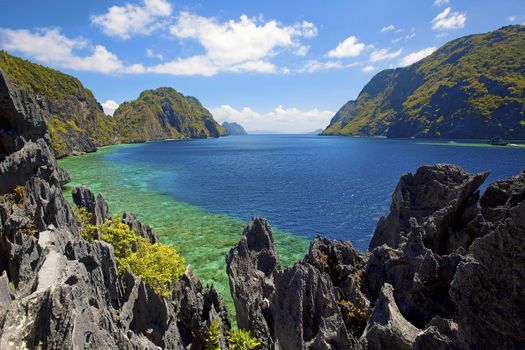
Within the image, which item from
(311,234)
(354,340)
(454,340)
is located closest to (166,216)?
(311,234)

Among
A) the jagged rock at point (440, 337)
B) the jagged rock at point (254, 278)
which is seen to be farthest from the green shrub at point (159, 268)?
the jagged rock at point (440, 337)

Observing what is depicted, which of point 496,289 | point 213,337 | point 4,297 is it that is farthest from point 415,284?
point 4,297

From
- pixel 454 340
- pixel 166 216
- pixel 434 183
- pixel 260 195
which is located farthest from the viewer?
pixel 260 195

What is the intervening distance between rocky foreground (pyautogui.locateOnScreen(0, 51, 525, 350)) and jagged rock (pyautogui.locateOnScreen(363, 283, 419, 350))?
0.19ft

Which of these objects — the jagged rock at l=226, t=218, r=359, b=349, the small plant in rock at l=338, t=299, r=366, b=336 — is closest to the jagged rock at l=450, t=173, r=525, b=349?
the jagged rock at l=226, t=218, r=359, b=349

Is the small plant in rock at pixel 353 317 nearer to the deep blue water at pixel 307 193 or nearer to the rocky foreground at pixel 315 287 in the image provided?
the rocky foreground at pixel 315 287

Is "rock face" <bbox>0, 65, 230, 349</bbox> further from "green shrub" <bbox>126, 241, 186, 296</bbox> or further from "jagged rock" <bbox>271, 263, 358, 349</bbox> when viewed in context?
"jagged rock" <bbox>271, 263, 358, 349</bbox>

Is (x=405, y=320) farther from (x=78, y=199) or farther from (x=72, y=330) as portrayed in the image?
(x=78, y=199)

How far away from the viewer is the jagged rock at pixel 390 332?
51.5 ft

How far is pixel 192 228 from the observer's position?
6050cm

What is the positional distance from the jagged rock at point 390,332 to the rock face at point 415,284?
0.05m

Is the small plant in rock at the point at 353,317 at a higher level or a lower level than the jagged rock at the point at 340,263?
lower

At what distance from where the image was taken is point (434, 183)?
32062 mm

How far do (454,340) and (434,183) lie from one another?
23.2 meters
